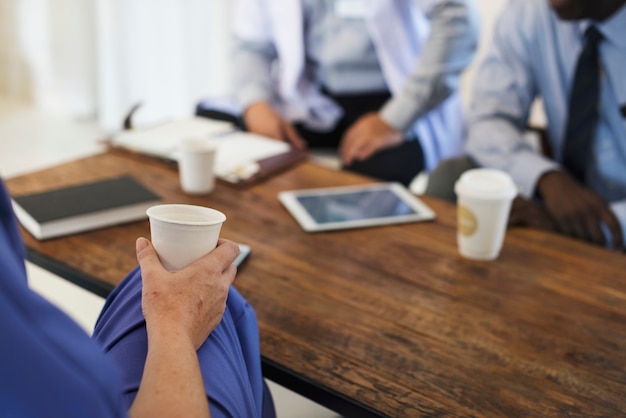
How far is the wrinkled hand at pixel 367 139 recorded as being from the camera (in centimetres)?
196

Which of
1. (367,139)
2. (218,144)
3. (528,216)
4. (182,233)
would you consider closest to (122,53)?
(367,139)

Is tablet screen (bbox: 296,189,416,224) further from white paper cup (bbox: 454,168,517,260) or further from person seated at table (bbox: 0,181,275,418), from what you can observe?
person seated at table (bbox: 0,181,275,418)

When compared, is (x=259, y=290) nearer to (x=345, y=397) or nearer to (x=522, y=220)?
(x=345, y=397)

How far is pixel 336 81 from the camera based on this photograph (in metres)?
2.16

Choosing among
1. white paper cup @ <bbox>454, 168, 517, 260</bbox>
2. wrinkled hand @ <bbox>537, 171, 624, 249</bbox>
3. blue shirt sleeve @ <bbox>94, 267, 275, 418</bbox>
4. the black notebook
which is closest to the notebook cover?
the black notebook

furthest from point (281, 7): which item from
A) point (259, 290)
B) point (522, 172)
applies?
point (259, 290)

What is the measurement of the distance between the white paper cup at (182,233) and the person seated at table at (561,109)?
829 millimetres

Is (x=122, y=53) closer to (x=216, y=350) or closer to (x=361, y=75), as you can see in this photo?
(x=361, y=75)

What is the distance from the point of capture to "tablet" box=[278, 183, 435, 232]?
124cm

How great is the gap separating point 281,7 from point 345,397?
5.07 feet

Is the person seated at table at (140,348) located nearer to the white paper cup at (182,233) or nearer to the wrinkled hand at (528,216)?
the white paper cup at (182,233)

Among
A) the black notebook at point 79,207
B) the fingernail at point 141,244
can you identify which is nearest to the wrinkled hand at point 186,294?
the fingernail at point 141,244

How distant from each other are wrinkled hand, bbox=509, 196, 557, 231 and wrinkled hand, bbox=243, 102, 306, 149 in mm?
742

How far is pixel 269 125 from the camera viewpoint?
193 centimetres
